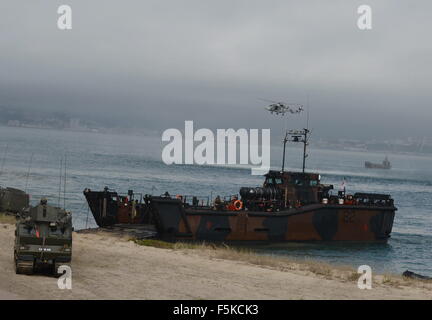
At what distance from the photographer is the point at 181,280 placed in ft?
67.3

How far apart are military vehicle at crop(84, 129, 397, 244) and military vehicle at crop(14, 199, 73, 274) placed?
15.3m

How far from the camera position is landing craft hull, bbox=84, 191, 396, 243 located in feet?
118

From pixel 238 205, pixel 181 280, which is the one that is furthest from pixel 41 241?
pixel 238 205

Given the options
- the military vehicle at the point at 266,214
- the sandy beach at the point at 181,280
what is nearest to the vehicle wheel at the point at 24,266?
the sandy beach at the point at 181,280

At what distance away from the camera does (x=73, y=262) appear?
22719 millimetres

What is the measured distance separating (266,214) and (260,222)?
0.59m

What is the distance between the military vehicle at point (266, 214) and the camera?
36531 millimetres

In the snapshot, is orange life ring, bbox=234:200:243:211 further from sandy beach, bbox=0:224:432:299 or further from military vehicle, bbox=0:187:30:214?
sandy beach, bbox=0:224:432:299

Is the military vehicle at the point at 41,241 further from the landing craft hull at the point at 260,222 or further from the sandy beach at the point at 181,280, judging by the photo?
the landing craft hull at the point at 260,222

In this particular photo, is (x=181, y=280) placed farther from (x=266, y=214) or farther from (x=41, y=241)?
(x=266, y=214)

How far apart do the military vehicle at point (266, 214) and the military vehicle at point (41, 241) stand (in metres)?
15.3
